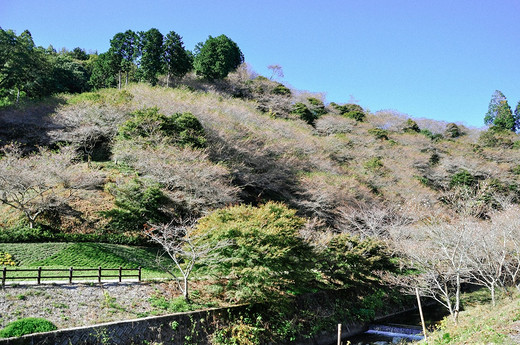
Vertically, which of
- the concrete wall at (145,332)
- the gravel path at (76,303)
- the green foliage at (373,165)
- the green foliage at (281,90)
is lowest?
the concrete wall at (145,332)

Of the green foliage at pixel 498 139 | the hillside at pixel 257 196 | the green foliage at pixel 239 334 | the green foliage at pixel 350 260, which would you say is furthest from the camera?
the green foliage at pixel 498 139

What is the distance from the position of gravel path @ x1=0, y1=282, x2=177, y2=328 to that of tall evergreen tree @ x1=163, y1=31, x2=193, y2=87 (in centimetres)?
3333

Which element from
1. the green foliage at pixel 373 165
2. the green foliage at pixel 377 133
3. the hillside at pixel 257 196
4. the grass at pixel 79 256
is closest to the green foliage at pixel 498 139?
the hillside at pixel 257 196

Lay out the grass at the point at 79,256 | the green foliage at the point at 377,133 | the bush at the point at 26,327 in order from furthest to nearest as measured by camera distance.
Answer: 1. the green foliage at the point at 377,133
2. the grass at the point at 79,256
3. the bush at the point at 26,327

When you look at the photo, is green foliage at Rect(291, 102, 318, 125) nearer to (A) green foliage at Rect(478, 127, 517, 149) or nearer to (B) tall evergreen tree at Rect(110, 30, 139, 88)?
(B) tall evergreen tree at Rect(110, 30, 139, 88)

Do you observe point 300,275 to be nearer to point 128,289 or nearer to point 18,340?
point 128,289

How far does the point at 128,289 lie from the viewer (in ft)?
45.2

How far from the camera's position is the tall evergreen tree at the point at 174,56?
1654 inches

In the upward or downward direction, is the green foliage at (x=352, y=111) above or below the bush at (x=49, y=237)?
above

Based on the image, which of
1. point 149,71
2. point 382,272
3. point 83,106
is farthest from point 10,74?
point 382,272

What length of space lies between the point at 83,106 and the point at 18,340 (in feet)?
83.0

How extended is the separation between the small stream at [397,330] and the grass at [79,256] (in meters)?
10.2

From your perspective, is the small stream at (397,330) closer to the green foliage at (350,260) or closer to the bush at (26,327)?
the green foliage at (350,260)

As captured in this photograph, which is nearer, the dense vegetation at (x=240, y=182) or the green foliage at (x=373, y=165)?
the dense vegetation at (x=240, y=182)
